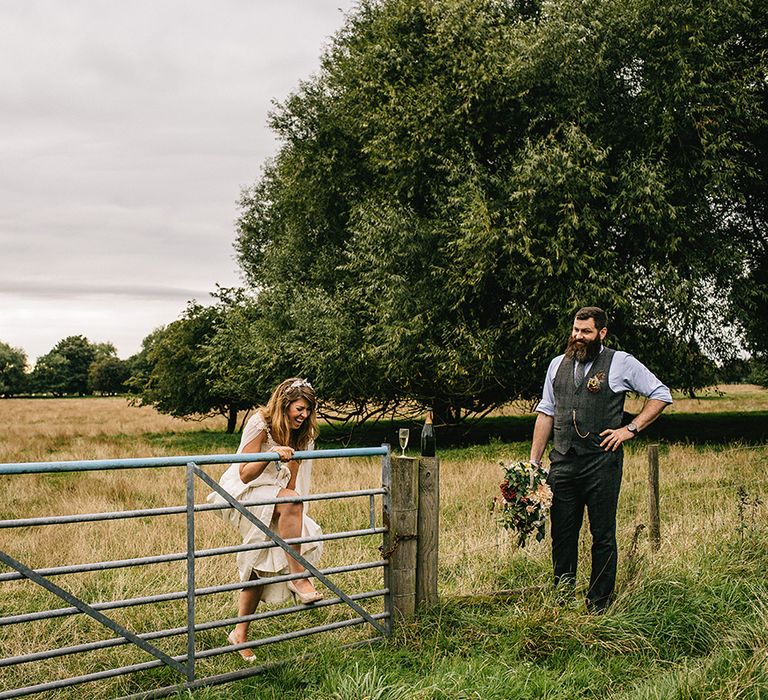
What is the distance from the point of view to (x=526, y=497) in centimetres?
586

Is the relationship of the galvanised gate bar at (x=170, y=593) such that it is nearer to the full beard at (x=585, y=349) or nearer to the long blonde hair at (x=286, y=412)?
the long blonde hair at (x=286, y=412)

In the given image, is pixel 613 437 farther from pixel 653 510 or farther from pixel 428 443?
pixel 653 510

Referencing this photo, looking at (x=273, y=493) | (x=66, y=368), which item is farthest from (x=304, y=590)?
(x=66, y=368)

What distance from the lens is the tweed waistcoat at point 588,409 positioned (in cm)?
583

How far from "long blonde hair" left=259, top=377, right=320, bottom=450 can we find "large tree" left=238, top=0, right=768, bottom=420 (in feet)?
37.4

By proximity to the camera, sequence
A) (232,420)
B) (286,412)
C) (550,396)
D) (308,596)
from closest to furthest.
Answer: (308,596) < (286,412) < (550,396) < (232,420)

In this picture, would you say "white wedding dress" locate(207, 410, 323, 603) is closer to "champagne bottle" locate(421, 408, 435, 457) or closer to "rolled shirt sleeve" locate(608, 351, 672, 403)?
"champagne bottle" locate(421, 408, 435, 457)

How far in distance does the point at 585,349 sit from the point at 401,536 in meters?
1.93

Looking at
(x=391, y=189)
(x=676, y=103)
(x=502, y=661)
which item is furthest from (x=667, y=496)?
(x=391, y=189)

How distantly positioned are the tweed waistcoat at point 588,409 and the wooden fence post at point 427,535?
1.07 meters

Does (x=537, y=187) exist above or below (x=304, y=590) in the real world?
above

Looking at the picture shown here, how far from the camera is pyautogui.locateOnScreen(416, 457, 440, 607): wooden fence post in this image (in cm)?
555

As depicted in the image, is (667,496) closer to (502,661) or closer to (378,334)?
(502,661)

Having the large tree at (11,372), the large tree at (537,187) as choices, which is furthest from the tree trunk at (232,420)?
the large tree at (11,372)
